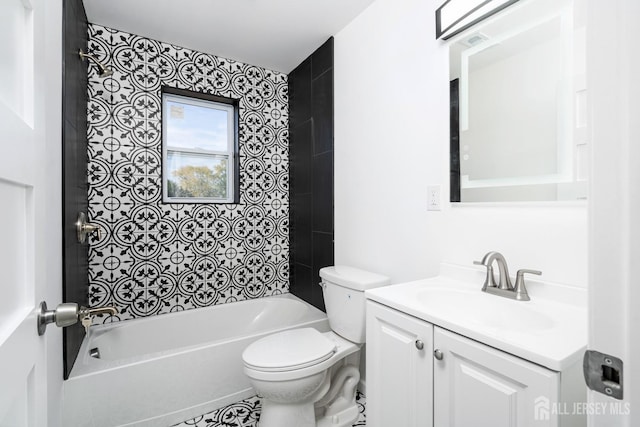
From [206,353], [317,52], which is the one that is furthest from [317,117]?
[206,353]

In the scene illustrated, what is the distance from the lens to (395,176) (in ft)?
5.54

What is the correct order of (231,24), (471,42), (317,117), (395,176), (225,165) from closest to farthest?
1. (471,42)
2. (395,176)
3. (231,24)
4. (317,117)
5. (225,165)

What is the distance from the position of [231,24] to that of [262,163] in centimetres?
106

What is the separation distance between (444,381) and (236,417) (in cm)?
136

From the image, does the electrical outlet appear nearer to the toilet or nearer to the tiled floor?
the toilet

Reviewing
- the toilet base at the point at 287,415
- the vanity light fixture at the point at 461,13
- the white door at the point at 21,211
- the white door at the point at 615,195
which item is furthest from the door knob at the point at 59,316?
the vanity light fixture at the point at 461,13

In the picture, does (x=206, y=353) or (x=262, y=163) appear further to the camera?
(x=262, y=163)

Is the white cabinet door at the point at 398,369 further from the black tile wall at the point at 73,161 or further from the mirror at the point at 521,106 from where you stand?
the black tile wall at the point at 73,161

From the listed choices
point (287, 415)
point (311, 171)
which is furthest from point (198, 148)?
point (287, 415)

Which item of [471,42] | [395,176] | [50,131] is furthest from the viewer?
[395,176]

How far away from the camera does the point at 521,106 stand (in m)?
1.16

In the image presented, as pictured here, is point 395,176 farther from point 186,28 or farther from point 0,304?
point 186,28

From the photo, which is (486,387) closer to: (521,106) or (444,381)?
(444,381)

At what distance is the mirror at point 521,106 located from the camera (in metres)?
1.01
